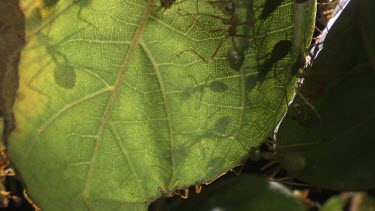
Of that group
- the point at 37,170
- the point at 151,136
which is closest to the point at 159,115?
the point at 151,136

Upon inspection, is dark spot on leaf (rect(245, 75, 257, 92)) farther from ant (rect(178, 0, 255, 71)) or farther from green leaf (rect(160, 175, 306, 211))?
green leaf (rect(160, 175, 306, 211))

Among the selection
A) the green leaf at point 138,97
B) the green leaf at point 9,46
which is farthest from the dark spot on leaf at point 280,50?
the green leaf at point 9,46

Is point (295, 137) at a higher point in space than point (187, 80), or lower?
lower

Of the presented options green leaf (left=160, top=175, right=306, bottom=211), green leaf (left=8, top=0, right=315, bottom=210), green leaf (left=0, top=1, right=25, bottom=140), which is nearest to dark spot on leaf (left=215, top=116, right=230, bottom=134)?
green leaf (left=8, top=0, right=315, bottom=210)

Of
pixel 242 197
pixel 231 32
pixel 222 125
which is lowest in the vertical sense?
pixel 242 197

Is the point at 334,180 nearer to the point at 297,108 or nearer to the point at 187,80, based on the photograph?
the point at 297,108

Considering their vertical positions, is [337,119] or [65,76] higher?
[65,76]

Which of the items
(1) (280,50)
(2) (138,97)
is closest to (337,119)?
(1) (280,50)

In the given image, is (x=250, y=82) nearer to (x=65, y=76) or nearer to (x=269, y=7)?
(x=269, y=7)
